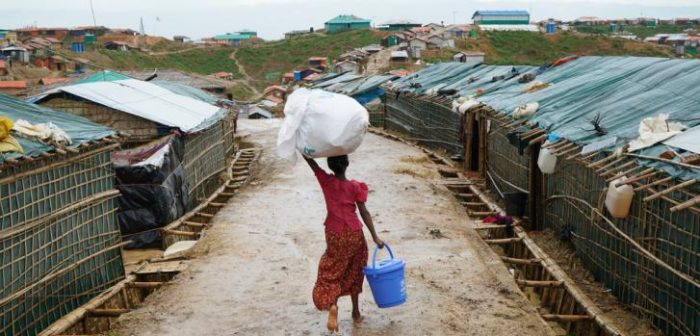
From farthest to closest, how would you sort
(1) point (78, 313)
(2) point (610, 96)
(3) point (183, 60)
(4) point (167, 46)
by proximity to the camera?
1. (4) point (167, 46)
2. (3) point (183, 60)
3. (2) point (610, 96)
4. (1) point (78, 313)

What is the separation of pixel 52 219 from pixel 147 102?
295 inches

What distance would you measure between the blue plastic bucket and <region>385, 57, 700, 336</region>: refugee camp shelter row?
7.78 ft

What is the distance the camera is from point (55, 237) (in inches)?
315

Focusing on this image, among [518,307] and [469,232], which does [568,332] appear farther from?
[469,232]

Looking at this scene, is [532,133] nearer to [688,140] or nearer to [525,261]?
[525,261]

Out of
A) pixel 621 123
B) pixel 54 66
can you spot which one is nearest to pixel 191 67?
pixel 54 66

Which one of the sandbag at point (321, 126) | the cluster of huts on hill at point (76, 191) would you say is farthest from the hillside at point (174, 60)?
the sandbag at point (321, 126)

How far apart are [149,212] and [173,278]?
11.9 ft

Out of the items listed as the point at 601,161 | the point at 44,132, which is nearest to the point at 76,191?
the point at 44,132

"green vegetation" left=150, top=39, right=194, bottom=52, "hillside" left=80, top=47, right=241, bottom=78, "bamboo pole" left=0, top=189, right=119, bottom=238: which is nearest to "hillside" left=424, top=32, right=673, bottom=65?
"hillside" left=80, top=47, right=241, bottom=78

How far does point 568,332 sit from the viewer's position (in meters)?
7.45

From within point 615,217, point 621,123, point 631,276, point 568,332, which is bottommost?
point 568,332

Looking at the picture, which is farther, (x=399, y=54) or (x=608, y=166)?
(x=399, y=54)

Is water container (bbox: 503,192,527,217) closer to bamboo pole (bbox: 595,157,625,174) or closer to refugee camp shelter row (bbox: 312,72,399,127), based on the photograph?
bamboo pole (bbox: 595,157,625,174)
